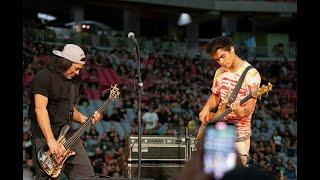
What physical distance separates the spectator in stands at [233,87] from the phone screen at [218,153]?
3524 millimetres

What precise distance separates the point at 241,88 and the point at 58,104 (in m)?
1.74

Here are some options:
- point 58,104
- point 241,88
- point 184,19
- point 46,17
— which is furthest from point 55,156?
point 184,19

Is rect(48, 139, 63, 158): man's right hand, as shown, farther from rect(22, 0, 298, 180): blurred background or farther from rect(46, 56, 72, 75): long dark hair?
rect(22, 0, 298, 180): blurred background

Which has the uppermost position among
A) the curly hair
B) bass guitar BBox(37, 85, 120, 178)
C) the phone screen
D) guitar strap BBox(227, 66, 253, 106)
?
the curly hair

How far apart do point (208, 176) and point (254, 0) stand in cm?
2710

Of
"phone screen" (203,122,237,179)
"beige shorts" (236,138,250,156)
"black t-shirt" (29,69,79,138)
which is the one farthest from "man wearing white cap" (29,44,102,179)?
"phone screen" (203,122,237,179)

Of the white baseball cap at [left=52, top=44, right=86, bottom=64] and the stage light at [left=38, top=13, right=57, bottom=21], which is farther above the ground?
the stage light at [left=38, top=13, right=57, bottom=21]

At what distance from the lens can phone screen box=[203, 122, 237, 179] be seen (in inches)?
82.2

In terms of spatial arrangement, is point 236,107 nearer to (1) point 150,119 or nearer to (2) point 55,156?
(2) point 55,156

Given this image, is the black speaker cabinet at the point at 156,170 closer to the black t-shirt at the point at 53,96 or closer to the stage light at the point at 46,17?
the black t-shirt at the point at 53,96

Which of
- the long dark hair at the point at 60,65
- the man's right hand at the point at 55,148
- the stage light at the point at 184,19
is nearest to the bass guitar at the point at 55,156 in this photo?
the man's right hand at the point at 55,148

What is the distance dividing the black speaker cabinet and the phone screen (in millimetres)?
4412

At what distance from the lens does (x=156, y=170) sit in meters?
6.65
